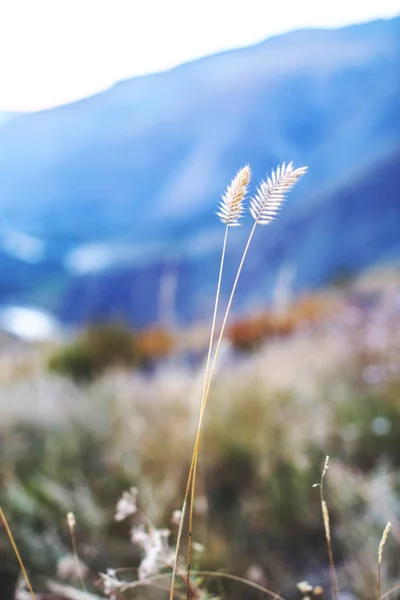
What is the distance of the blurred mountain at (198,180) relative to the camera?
3623mm

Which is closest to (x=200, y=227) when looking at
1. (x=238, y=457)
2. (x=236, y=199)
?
(x=238, y=457)

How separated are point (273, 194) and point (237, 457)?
1.74 m

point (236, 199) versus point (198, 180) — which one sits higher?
point (198, 180)

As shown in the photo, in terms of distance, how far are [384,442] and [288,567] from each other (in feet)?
2.13

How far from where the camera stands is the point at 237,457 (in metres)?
2.12

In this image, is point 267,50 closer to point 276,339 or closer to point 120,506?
point 276,339

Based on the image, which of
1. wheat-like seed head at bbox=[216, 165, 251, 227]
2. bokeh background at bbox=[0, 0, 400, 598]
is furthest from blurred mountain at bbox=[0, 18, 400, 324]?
wheat-like seed head at bbox=[216, 165, 251, 227]

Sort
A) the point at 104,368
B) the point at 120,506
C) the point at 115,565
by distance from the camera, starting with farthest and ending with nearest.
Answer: the point at 104,368 → the point at 115,565 → the point at 120,506

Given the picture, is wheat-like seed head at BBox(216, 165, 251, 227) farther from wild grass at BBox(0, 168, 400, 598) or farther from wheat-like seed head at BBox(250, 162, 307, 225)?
wild grass at BBox(0, 168, 400, 598)

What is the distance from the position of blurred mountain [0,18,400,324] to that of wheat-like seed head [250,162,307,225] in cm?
308

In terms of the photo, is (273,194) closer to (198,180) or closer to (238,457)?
(238,457)

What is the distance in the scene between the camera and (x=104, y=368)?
3467 millimetres

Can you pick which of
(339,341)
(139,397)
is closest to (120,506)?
(139,397)

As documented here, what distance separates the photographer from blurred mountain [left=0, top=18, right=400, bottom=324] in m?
3.62
